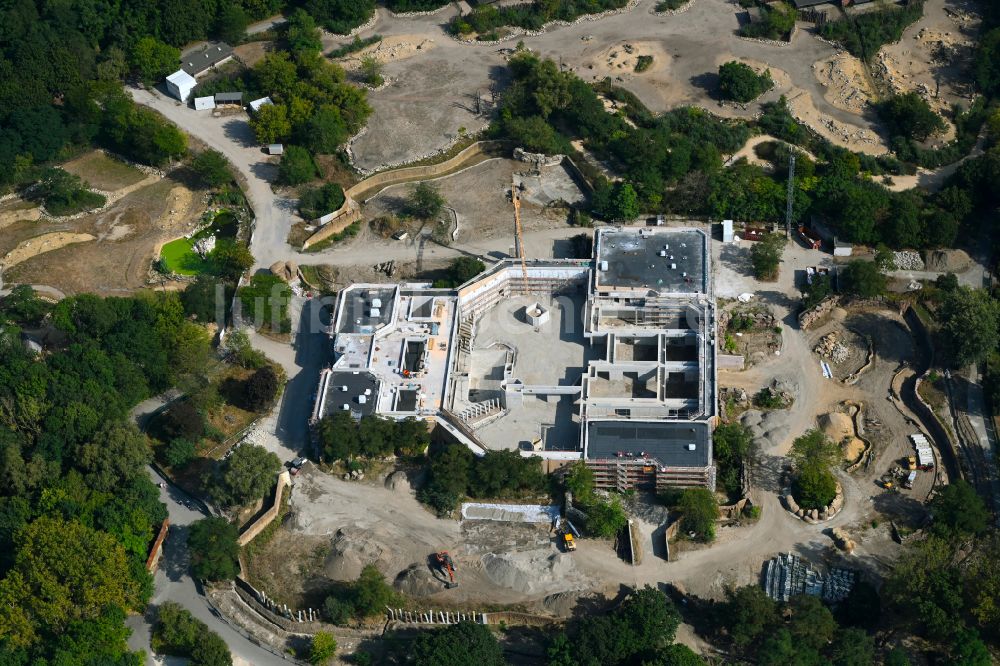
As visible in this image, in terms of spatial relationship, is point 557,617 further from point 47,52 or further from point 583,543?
point 47,52

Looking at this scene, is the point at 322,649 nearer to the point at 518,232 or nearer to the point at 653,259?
the point at 518,232

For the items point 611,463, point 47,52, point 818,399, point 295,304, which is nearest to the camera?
point 611,463

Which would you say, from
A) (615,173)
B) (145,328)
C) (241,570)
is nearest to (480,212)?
(615,173)

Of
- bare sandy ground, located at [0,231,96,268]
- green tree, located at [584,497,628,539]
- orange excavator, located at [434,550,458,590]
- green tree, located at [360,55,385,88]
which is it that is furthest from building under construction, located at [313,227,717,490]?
green tree, located at [360,55,385,88]

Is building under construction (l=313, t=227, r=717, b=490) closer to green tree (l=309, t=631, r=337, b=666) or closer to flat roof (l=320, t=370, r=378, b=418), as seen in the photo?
flat roof (l=320, t=370, r=378, b=418)

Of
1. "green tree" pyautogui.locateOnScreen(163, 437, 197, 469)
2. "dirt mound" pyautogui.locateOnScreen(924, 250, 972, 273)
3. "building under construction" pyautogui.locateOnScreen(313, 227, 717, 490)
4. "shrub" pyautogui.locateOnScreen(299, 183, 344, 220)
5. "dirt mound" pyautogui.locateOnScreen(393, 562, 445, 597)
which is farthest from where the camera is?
"shrub" pyautogui.locateOnScreen(299, 183, 344, 220)

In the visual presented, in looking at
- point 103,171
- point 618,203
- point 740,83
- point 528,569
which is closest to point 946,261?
point 618,203
